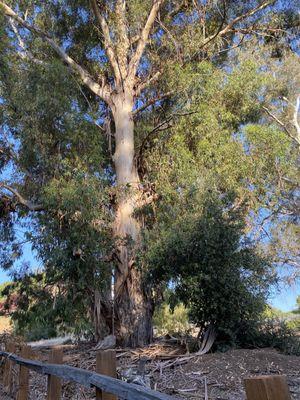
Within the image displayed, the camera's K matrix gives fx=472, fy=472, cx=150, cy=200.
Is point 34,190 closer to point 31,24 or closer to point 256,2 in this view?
point 31,24

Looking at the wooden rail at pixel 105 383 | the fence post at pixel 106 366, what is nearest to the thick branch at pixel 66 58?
the wooden rail at pixel 105 383

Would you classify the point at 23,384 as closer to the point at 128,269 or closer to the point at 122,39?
the point at 128,269

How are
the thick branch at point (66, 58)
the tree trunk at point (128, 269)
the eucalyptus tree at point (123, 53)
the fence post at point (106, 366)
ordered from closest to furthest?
the fence post at point (106, 366), the tree trunk at point (128, 269), the eucalyptus tree at point (123, 53), the thick branch at point (66, 58)

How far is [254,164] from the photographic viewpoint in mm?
13195

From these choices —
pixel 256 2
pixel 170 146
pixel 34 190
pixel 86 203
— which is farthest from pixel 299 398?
pixel 256 2

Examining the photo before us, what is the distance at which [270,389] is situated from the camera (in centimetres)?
187

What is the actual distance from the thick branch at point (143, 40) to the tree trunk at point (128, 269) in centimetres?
282

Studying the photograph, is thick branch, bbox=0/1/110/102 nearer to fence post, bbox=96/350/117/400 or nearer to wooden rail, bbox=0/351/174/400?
wooden rail, bbox=0/351/174/400

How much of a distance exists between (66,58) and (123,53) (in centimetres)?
217

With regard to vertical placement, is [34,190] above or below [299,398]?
above

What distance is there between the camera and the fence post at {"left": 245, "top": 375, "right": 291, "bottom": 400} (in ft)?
6.10

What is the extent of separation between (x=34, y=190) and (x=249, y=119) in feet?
24.0

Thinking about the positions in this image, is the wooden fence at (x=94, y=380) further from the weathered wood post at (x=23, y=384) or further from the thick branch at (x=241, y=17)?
the thick branch at (x=241, y=17)

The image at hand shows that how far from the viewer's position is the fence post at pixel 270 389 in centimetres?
186
